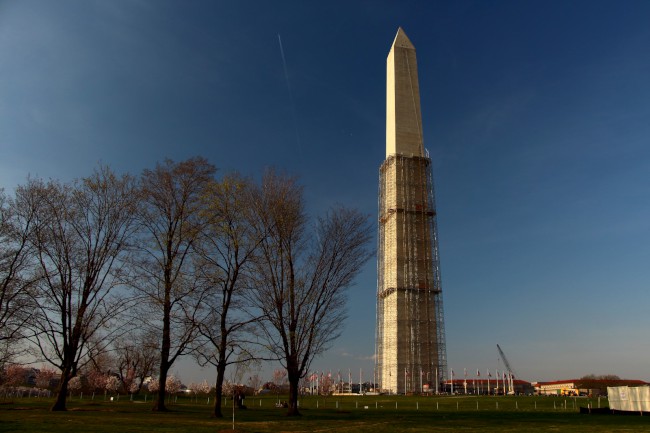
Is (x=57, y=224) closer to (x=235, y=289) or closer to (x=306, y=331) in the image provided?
(x=235, y=289)

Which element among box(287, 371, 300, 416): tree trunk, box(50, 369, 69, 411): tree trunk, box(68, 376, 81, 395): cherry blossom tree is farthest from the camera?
box(68, 376, 81, 395): cherry blossom tree

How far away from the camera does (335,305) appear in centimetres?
2827

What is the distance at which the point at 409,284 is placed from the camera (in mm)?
76500

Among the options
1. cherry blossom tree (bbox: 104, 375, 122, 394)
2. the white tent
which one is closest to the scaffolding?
the white tent

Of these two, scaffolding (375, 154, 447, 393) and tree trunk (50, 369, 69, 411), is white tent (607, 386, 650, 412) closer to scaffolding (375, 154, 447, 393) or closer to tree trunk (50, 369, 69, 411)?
tree trunk (50, 369, 69, 411)

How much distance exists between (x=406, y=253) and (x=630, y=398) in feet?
152

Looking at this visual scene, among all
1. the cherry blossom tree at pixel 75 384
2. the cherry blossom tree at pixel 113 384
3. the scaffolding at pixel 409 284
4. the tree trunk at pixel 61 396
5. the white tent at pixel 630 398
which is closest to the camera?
the tree trunk at pixel 61 396

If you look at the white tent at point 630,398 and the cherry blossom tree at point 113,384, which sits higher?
the white tent at point 630,398

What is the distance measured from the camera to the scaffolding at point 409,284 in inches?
2876

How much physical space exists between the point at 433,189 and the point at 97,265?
63233 millimetres

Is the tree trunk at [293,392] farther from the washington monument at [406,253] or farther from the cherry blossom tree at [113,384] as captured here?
the cherry blossom tree at [113,384]

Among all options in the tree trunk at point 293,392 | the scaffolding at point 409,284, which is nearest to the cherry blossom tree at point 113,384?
the scaffolding at point 409,284

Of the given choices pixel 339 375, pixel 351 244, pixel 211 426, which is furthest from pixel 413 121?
pixel 211 426

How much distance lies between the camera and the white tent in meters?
31.1
